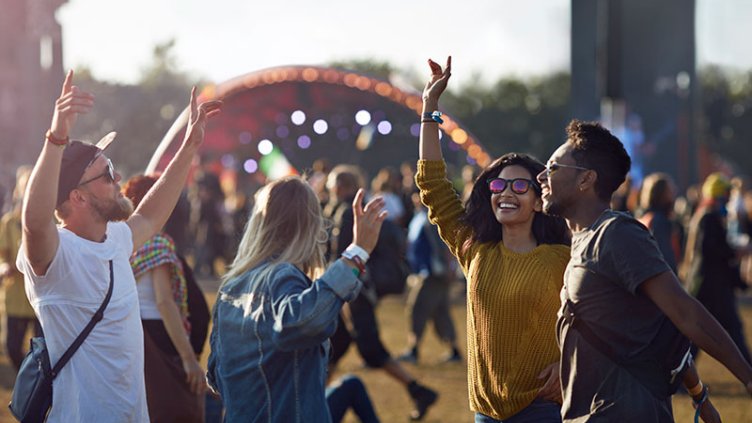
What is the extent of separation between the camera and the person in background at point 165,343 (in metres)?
5.13

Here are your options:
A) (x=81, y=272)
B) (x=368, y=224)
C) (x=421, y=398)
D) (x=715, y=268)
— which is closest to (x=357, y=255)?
(x=368, y=224)

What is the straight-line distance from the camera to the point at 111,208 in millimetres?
4098

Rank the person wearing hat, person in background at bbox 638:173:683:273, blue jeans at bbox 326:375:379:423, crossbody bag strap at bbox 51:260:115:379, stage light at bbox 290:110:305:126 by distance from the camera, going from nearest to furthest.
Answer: crossbody bag strap at bbox 51:260:115:379
blue jeans at bbox 326:375:379:423
person in background at bbox 638:173:683:273
the person wearing hat
stage light at bbox 290:110:305:126

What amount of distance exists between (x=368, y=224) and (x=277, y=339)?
→ 1.59ft

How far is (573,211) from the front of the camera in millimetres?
3781

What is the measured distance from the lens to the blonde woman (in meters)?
3.63

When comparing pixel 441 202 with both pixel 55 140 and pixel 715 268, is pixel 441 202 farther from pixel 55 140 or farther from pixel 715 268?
pixel 715 268

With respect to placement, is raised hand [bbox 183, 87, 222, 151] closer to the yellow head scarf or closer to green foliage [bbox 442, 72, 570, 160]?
the yellow head scarf

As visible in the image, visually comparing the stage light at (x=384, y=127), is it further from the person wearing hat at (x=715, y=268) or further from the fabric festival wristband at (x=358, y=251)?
the fabric festival wristband at (x=358, y=251)

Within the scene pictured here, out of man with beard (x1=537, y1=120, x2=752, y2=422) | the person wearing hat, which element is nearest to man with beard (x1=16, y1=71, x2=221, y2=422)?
man with beard (x1=537, y1=120, x2=752, y2=422)

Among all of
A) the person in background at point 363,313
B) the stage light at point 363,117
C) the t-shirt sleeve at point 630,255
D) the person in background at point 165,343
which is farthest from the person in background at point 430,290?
the stage light at point 363,117

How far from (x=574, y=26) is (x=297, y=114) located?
25.5ft

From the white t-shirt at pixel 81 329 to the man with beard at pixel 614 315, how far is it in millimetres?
1539

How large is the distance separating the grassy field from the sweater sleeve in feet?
12.0
